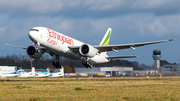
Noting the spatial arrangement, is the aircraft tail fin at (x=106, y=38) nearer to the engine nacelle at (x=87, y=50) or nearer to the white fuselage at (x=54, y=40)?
the white fuselage at (x=54, y=40)

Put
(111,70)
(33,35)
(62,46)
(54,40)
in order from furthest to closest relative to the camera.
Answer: (111,70) < (62,46) < (54,40) < (33,35)

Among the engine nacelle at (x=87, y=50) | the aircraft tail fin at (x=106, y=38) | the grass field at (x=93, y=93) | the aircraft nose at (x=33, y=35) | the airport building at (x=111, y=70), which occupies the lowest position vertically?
the airport building at (x=111, y=70)

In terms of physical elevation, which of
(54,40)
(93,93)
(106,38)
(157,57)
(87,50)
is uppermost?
(106,38)

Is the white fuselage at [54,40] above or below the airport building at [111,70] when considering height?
above

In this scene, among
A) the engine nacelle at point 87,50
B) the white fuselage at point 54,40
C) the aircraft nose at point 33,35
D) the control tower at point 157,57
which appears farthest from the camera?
the control tower at point 157,57

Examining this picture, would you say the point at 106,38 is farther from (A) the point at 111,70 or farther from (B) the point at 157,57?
(B) the point at 157,57

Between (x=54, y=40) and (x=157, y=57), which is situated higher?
(x=157, y=57)

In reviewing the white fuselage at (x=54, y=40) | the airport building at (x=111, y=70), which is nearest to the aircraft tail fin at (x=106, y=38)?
the white fuselage at (x=54, y=40)

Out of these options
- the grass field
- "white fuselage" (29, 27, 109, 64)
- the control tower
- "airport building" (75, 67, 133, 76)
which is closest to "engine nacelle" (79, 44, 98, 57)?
"white fuselage" (29, 27, 109, 64)

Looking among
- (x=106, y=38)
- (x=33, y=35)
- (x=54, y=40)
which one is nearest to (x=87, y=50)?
(x=54, y=40)

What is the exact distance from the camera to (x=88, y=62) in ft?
129

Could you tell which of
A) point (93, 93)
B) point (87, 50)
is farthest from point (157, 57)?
point (93, 93)

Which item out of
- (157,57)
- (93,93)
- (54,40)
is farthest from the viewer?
(157,57)

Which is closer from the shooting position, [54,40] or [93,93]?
[93,93]
